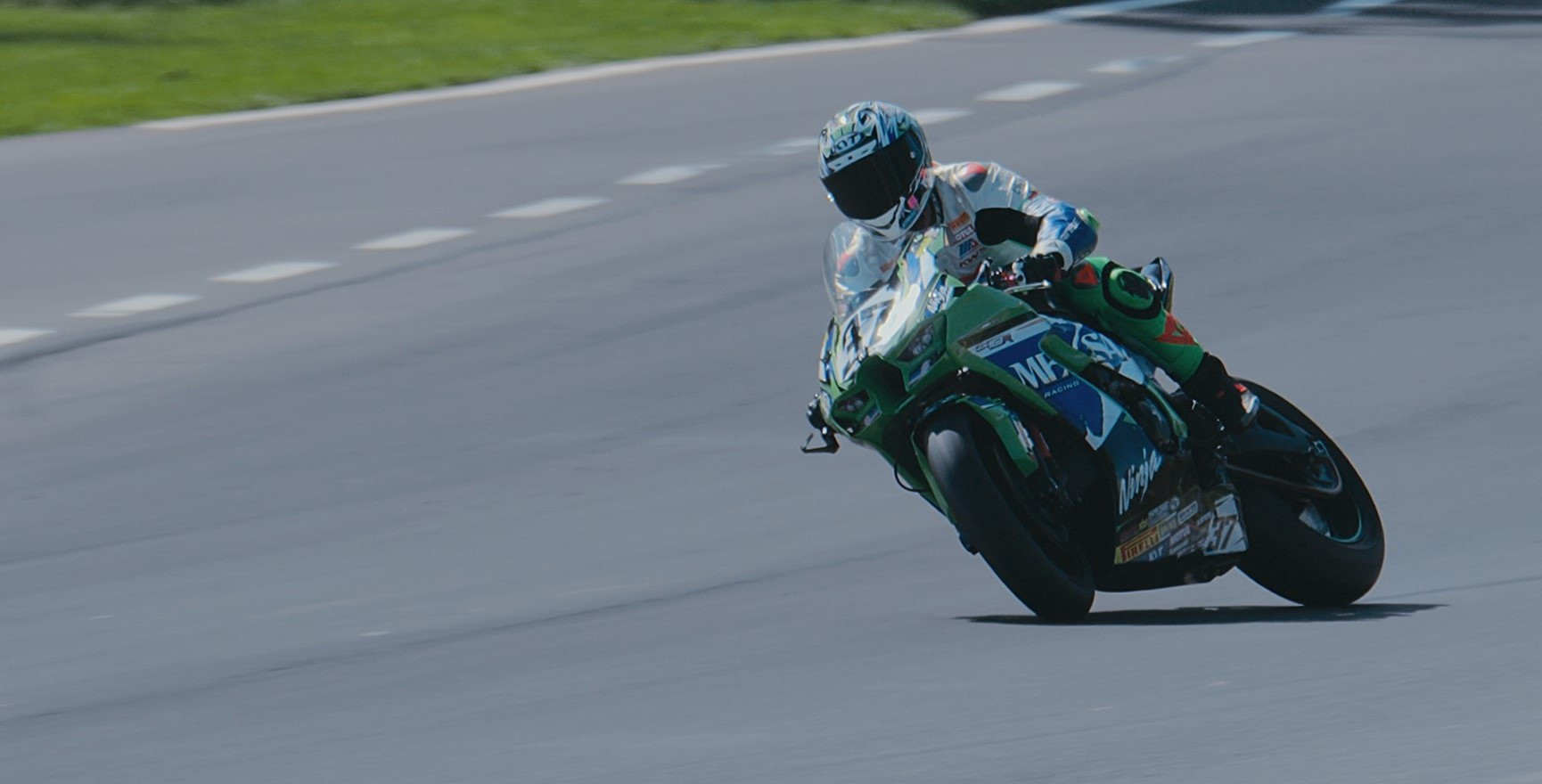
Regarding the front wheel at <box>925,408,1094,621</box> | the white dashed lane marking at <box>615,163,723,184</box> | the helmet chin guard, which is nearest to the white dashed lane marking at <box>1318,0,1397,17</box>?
the white dashed lane marking at <box>615,163,723,184</box>

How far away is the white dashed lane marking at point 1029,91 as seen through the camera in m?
17.4

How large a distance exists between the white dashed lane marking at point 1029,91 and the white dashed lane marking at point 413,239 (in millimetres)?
4753

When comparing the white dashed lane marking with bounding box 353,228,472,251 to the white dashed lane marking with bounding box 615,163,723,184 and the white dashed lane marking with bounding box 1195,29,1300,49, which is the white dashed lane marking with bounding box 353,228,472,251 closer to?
the white dashed lane marking with bounding box 615,163,723,184

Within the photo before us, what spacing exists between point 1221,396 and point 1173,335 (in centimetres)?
21

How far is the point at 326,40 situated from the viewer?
21109mm

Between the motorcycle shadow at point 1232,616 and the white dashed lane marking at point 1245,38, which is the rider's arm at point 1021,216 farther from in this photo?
the white dashed lane marking at point 1245,38

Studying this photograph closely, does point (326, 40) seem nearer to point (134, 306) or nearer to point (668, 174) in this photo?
point (668, 174)

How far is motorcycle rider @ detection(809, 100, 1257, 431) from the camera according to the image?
263 inches

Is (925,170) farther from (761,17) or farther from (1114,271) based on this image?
(761,17)

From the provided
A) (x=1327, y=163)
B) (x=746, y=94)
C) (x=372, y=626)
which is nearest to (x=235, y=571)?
(x=372, y=626)

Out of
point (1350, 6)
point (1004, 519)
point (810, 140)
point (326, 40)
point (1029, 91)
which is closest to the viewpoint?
point (1004, 519)

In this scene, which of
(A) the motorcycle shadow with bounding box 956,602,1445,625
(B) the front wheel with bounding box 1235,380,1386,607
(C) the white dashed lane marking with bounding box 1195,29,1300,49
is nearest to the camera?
(A) the motorcycle shadow with bounding box 956,602,1445,625

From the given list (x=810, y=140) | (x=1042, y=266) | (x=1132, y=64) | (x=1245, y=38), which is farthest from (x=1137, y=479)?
(x=1245, y=38)

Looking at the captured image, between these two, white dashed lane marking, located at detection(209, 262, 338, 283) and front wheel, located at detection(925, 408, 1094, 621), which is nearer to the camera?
front wheel, located at detection(925, 408, 1094, 621)
